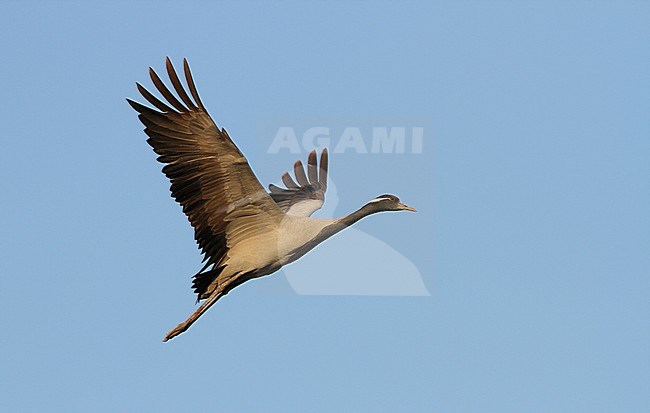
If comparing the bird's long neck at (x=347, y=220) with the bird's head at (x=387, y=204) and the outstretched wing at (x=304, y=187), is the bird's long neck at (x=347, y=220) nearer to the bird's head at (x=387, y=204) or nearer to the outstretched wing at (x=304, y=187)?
the bird's head at (x=387, y=204)

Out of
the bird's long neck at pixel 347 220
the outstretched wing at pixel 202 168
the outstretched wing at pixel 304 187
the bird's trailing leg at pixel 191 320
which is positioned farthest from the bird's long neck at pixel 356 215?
the outstretched wing at pixel 304 187

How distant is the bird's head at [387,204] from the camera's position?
28.6 m

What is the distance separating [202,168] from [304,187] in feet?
15.6

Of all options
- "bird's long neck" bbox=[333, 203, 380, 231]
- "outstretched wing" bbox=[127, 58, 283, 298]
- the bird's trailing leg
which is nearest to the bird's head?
"bird's long neck" bbox=[333, 203, 380, 231]

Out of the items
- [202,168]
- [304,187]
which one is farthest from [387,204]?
[304,187]

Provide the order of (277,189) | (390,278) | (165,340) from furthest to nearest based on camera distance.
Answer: (277,189) → (390,278) → (165,340)

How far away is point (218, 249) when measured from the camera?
97.6 feet

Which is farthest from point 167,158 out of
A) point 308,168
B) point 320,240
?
point 308,168

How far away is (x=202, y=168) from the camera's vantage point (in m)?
28.9

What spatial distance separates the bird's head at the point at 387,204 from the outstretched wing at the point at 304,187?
3.89m

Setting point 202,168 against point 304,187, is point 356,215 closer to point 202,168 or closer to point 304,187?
point 202,168

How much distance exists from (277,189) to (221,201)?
14.6ft

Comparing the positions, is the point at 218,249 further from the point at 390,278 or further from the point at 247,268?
the point at 390,278

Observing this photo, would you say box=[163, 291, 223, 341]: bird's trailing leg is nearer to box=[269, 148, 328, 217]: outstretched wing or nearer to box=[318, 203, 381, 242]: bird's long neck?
box=[318, 203, 381, 242]: bird's long neck
